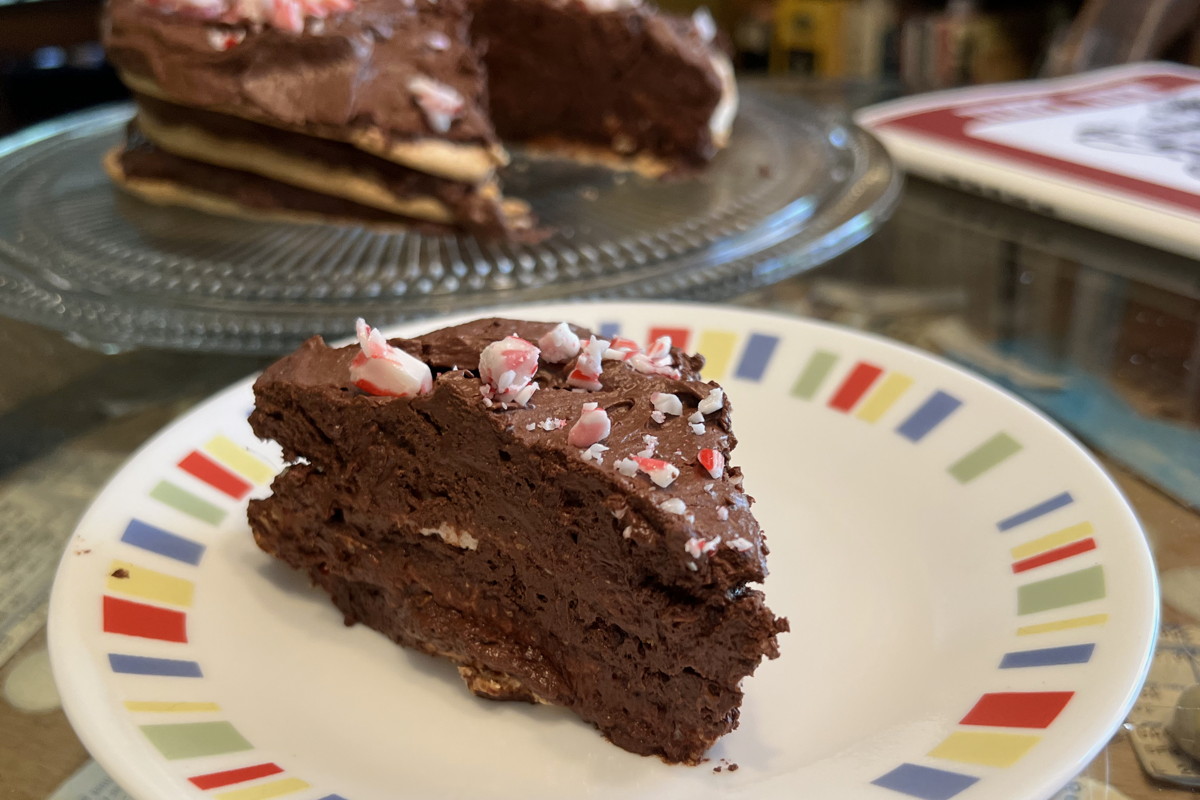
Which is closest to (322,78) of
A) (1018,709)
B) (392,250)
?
(392,250)

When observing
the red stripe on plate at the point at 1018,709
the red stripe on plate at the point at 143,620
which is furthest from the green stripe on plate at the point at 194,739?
the red stripe on plate at the point at 1018,709

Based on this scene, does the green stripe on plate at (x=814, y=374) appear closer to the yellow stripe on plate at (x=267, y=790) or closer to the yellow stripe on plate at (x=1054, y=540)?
the yellow stripe on plate at (x=1054, y=540)

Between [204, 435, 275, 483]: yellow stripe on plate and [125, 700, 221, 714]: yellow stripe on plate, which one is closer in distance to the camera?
[125, 700, 221, 714]: yellow stripe on plate

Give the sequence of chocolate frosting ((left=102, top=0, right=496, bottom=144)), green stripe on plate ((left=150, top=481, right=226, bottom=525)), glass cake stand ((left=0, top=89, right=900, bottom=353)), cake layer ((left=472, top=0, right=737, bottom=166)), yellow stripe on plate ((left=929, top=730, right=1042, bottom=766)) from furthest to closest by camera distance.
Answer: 1. cake layer ((left=472, top=0, right=737, bottom=166))
2. chocolate frosting ((left=102, top=0, right=496, bottom=144))
3. glass cake stand ((left=0, top=89, right=900, bottom=353))
4. green stripe on plate ((left=150, top=481, right=226, bottom=525))
5. yellow stripe on plate ((left=929, top=730, right=1042, bottom=766))

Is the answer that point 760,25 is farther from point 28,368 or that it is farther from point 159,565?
point 159,565

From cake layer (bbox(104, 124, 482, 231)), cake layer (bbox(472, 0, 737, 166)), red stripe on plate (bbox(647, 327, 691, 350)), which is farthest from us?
cake layer (bbox(472, 0, 737, 166))

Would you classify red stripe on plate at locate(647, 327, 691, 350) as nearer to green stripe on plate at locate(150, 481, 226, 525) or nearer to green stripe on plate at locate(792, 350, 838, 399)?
green stripe on plate at locate(792, 350, 838, 399)

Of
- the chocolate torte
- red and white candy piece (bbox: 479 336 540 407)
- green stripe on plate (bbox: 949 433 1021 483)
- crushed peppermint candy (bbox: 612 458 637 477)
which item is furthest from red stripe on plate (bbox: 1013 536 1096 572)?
the chocolate torte
